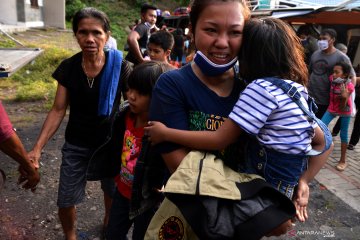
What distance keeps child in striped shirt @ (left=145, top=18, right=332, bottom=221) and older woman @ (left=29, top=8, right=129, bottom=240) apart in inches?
43.3

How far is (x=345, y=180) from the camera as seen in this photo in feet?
14.4

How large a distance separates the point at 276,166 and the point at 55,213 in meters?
2.48

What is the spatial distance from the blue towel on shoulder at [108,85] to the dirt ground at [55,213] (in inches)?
48.2

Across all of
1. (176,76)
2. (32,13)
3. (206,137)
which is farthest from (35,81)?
(32,13)

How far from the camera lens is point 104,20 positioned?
2393 millimetres

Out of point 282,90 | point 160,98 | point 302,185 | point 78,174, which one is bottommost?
point 78,174

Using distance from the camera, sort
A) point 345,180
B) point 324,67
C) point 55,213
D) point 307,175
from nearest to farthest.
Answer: point 307,175 → point 55,213 → point 345,180 → point 324,67

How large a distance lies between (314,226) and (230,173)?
250cm

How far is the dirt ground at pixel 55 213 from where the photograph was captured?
2.84 meters

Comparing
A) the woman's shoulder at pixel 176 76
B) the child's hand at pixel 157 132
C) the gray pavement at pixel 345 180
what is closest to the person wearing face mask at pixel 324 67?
the gray pavement at pixel 345 180

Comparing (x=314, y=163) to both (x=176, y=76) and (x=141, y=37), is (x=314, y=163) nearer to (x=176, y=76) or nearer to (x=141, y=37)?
(x=176, y=76)

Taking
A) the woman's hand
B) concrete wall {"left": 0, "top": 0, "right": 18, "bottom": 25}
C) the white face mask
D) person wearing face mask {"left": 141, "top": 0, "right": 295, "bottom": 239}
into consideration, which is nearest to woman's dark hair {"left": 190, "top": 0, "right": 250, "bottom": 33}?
person wearing face mask {"left": 141, "top": 0, "right": 295, "bottom": 239}

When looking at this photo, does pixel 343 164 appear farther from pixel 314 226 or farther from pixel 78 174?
pixel 78 174

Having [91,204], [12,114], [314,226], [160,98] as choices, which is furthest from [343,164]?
[12,114]
